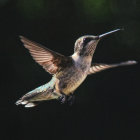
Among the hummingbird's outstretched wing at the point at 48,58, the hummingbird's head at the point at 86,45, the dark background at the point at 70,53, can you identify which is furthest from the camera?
the dark background at the point at 70,53

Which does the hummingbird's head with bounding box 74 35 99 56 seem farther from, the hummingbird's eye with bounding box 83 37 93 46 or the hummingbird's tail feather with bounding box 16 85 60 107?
the hummingbird's tail feather with bounding box 16 85 60 107

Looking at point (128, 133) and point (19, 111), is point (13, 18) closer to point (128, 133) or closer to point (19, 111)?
point (19, 111)

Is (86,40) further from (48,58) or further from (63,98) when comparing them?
(63,98)

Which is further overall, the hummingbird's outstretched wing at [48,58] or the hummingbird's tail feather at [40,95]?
the hummingbird's tail feather at [40,95]

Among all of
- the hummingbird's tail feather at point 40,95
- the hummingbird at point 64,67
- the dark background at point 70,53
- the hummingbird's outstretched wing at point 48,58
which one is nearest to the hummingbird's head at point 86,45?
the hummingbird at point 64,67

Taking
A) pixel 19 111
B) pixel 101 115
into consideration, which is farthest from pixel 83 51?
pixel 101 115

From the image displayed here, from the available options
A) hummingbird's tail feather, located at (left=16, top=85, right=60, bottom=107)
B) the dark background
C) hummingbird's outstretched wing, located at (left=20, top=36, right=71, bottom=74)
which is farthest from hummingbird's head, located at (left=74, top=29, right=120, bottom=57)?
the dark background

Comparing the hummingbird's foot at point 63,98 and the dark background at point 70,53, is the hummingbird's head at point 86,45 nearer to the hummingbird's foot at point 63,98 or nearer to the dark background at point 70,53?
the hummingbird's foot at point 63,98
